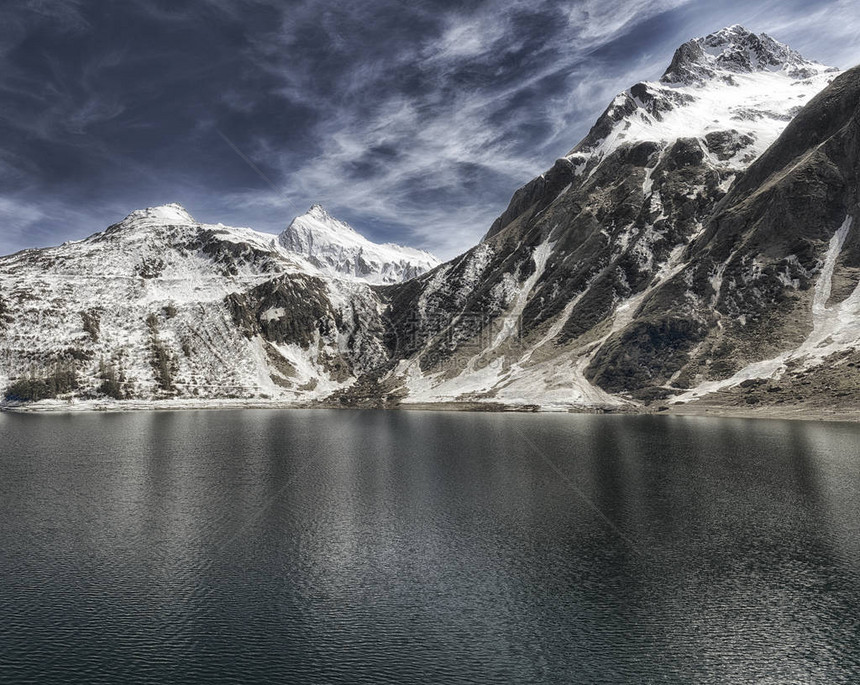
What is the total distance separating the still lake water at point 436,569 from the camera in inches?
1076

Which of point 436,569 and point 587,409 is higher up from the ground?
point 587,409

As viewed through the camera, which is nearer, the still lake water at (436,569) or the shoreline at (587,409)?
the still lake water at (436,569)

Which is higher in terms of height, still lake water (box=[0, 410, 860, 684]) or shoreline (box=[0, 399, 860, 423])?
shoreline (box=[0, 399, 860, 423])

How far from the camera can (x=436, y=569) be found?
39406 mm

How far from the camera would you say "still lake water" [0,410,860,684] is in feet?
89.7

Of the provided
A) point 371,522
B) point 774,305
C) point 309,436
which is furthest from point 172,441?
point 774,305

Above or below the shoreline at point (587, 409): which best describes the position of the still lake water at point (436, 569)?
below

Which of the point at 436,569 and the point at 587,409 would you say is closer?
the point at 436,569

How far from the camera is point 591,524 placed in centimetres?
4916

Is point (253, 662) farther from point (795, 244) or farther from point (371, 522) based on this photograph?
point (795, 244)

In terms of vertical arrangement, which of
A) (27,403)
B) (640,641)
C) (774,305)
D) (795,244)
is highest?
(795,244)

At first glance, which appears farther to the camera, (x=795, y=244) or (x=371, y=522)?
(x=795, y=244)

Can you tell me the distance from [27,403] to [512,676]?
224 metres

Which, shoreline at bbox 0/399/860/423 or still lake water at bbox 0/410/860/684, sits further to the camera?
shoreline at bbox 0/399/860/423
